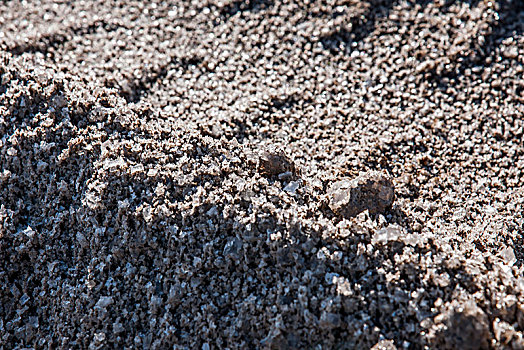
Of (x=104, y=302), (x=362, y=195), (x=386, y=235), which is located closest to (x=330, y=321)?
(x=386, y=235)

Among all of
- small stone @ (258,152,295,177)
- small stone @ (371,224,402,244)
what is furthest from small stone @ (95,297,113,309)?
small stone @ (371,224,402,244)

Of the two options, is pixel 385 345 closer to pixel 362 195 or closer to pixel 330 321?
pixel 330 321

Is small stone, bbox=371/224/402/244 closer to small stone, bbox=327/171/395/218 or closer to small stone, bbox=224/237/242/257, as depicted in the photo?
small stone, bbox=327/171/395/218

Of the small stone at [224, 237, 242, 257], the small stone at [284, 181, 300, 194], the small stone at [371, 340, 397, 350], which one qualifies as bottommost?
the small stone at [371, 340, 397, 350]

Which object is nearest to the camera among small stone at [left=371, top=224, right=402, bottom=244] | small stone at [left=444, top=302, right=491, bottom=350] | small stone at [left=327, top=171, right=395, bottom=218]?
small stone at [left=444, top=302, right=491, bottom=350]

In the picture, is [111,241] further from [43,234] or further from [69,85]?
[69,85]

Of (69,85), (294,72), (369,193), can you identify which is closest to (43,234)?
(69,85)

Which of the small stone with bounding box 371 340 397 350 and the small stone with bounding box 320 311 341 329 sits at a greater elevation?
the small stone with bounding box 320 311 341 329

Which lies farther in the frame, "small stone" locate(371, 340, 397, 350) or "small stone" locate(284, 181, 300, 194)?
"small stone" locate(284, 181, 300, 194)

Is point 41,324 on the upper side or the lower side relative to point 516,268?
lower
